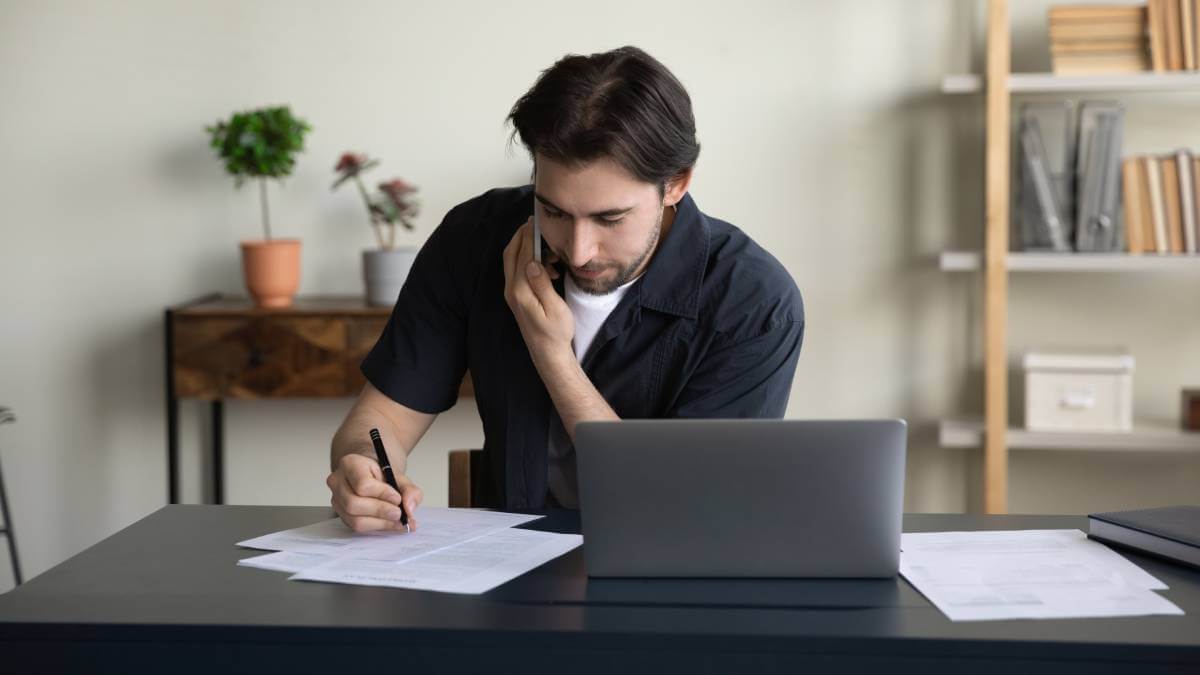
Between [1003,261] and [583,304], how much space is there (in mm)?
1470

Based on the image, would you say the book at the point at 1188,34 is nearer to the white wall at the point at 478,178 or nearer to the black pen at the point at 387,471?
the white wall at the point at 478,178

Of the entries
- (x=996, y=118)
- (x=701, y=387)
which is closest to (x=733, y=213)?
(x=996, y=118)

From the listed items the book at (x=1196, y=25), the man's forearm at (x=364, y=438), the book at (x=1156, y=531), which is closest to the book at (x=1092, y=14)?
the book at (x=1196, y=25)

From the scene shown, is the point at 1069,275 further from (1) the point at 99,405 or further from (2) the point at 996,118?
(1) the point at 99,405

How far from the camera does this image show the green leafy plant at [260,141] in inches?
121

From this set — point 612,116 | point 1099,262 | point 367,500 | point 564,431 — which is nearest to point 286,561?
point 367,500

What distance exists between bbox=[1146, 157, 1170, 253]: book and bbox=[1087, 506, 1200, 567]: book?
164 centimetres

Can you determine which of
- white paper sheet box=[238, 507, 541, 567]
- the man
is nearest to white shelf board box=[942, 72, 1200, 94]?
the man

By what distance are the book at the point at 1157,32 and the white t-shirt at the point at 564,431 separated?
1.75 metres

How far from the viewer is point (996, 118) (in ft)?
9.73

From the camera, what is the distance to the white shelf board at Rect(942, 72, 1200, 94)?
292 cm

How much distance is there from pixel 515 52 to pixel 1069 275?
59.1 inches

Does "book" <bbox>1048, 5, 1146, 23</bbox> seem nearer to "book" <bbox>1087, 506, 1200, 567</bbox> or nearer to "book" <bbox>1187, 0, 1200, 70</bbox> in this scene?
"book" <bbox>1187, 0, 1200, 70</bbox>

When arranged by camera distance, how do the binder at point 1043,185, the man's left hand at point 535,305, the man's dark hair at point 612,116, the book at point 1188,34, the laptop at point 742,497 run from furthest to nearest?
the binder at point 1043,185 → the book at point 1188,34 → the man's left hand at point 535,305 → the man's dark hair at point 612,116 → the laptop at point 742,497
